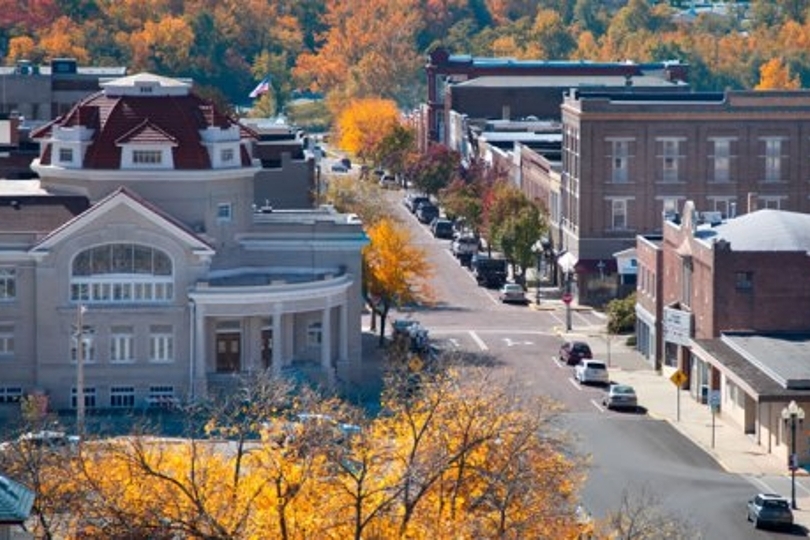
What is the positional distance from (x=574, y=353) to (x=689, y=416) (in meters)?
10.1

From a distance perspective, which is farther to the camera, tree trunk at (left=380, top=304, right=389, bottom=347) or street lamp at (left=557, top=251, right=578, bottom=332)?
street lamp at (left=557, top=251, right=578, bottom=332)

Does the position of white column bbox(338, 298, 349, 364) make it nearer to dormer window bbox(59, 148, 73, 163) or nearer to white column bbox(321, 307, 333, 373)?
white column bbox(321, 307, 333, 373)

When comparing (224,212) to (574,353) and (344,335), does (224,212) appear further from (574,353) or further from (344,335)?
(574,353)

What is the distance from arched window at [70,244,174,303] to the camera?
83.1 m

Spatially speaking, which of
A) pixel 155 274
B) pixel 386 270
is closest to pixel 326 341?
pixel 155 274

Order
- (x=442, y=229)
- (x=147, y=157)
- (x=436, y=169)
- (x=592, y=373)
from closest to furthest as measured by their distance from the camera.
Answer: (x=592, y=373), (x=147, y=157), (x=442, y=229), (x=436, y=169)

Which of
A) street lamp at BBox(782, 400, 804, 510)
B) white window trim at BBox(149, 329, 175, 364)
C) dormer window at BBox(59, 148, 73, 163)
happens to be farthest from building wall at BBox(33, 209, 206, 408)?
street lamp at BBox(782, 400, 804, 510)

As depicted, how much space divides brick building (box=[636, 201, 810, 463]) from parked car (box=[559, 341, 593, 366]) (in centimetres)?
217

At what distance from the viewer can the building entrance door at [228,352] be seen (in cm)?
8412

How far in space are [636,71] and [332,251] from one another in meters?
84.2

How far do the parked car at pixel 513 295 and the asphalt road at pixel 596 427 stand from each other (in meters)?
0.48

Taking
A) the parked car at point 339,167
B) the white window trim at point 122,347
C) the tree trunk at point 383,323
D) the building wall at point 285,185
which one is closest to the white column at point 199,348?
the white window trim at point 122,347

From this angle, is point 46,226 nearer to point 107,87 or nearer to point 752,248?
point 107,87

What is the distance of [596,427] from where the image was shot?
259ft
